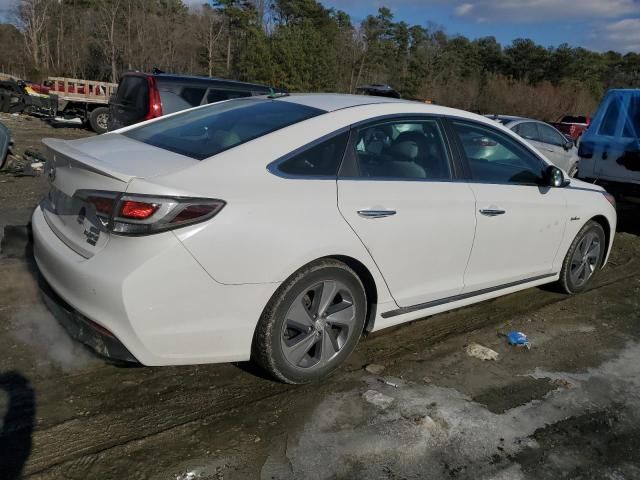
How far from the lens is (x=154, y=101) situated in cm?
842

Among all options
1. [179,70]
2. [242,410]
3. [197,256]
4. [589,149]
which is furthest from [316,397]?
[179,70]

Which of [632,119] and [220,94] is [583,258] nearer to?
[632,119]

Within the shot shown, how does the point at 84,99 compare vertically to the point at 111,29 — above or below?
below

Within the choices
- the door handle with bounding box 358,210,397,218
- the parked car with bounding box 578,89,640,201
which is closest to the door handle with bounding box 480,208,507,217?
the door handle with bounding box 358,210,397,218

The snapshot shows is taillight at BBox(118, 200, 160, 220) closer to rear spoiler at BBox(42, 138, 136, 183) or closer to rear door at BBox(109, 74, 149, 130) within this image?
rear spoiler at BBox(42, 138, 136, 183)

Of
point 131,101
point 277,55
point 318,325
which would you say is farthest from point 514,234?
point 277,55

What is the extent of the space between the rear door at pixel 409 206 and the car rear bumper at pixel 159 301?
29.6 inches

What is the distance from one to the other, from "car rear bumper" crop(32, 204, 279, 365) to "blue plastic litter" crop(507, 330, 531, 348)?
2107 millimetres

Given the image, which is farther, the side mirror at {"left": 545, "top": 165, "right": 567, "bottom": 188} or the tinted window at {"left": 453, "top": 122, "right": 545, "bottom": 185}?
the side mirror at {"left": 545, "top": 165, "right": 567, "bottom": 188}

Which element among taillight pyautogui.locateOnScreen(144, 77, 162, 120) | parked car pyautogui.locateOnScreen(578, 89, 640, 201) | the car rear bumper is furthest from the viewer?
taillight pyautogui.locateOnScreen(144, 77, 162, 120)

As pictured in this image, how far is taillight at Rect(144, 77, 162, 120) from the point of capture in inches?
330

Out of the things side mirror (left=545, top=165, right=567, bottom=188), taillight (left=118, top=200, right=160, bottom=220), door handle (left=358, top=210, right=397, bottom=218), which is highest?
side mirror (left=545, top=165, right=567, bottom=188)

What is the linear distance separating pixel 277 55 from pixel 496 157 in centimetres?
4739

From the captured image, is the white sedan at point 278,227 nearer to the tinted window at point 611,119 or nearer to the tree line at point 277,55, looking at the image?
the tinted window at point 611,119
